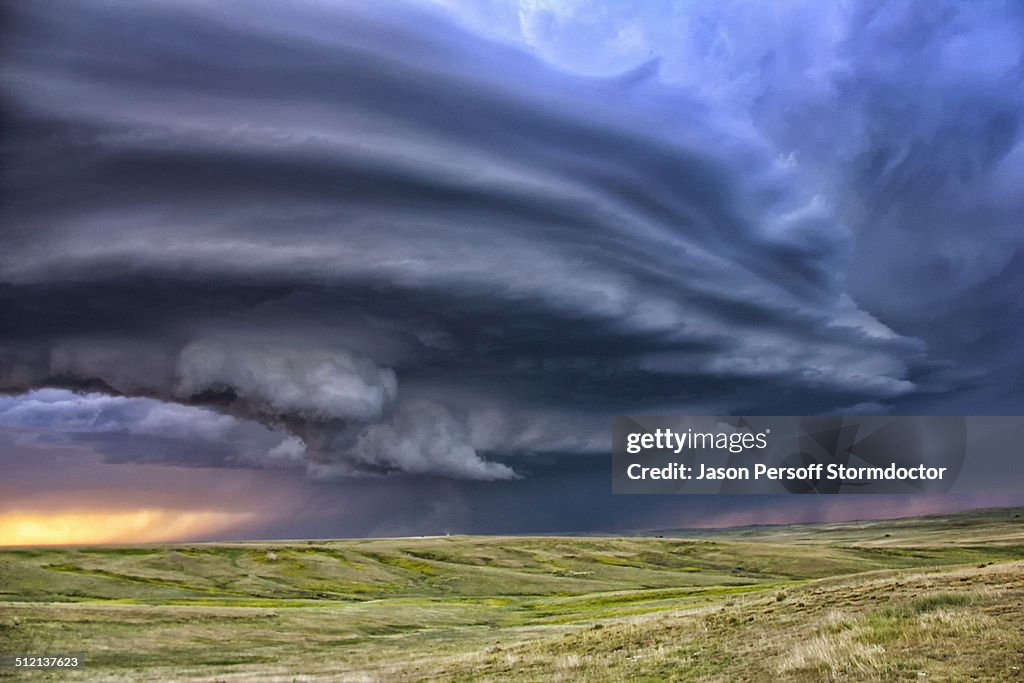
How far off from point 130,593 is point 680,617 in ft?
357

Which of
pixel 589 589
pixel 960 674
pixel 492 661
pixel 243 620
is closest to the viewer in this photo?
pixel 960 674

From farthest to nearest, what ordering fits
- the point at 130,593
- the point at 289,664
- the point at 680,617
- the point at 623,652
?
the point at 130,593 → the point at 289,664 → the point at 680,617 → the point at 623,652

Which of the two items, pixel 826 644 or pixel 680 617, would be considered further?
pixel 680 617

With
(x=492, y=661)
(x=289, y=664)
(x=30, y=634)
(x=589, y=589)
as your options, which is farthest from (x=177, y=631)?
(x=589, y=589)

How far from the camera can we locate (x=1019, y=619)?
85.0 ft

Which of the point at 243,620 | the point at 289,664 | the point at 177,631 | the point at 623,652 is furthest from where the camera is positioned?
the point at 243,620

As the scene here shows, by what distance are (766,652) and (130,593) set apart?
121 meters

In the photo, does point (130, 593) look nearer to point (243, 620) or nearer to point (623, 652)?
point (243, 620)

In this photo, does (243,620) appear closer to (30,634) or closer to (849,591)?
(30,634)

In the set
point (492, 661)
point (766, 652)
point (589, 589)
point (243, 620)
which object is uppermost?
point (766, 652)

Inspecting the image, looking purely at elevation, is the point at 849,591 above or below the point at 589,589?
above

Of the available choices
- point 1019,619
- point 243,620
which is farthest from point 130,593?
point 1019,619

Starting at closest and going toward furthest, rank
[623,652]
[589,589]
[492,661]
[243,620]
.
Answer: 1. [623,652]
2. [492,661]
3. [243,620]
4. [589,589]

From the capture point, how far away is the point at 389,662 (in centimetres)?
4400
